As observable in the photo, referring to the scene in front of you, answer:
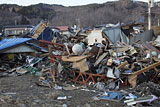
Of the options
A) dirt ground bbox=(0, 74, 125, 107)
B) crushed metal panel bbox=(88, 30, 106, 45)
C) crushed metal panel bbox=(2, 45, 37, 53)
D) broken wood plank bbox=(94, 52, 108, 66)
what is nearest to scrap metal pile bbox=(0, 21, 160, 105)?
broken wood plank bbox=(94, 52, 108, 66)

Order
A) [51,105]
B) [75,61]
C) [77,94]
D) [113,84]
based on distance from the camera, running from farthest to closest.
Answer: [75,61] → [113,84] → [77,94] → [51,105]

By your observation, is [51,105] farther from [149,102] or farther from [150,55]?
[150,55]

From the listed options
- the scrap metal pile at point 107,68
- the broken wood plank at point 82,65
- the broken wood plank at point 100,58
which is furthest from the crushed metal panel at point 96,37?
the broken wood plank at point 82,65

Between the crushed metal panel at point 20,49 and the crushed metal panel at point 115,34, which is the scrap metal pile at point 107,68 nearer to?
the crushed metal panel at point 115,34

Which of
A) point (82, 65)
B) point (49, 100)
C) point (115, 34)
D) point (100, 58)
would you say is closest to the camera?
point (49, 100)

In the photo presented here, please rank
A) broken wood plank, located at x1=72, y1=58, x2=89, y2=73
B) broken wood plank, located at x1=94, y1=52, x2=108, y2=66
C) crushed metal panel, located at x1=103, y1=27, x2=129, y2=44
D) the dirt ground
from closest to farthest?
the dirt ground, broken wood plank, located at x1=72, y1=58, x2=89, y2=73, broken wood plank, located at x1=94, y1=52, x2=108, y2=66, crushed metal panel, located at x1=103, y1=27, x2=129, y2=44

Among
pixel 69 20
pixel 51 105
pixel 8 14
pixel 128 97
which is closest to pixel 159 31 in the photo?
pixel 128 97

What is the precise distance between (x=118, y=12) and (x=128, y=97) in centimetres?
6922

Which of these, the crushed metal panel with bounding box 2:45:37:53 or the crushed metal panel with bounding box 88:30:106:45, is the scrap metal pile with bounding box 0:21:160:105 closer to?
the crushed metal panel with bounding box 88:30:106:45

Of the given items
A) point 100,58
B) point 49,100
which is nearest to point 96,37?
point 100,58

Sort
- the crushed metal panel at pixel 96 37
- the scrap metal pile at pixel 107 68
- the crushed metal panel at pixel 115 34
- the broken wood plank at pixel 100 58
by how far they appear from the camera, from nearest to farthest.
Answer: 1. the scrap metal pile at pixel 107 68
2. the broken wood plank at pixel 100 58
3. the crushed metal panel at pixel 96 37
4. the crushed metal panel at pixel 115 34

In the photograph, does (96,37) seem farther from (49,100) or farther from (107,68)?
(49,100)

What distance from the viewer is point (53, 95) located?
18.7 ft

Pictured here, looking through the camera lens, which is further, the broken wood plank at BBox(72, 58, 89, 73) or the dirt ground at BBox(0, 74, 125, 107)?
the broken wood plank at BBox(72, 58, 89, 73)
